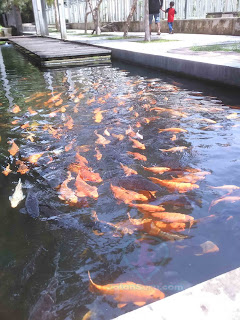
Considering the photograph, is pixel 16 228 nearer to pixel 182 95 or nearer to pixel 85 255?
pixel 85 255

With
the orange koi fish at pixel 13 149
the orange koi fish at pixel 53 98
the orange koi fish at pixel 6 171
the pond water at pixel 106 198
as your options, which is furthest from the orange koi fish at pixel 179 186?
the orange koi fish at pixel 53 98

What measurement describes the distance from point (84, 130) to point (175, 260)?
371cm

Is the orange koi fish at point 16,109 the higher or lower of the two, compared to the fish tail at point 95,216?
higher

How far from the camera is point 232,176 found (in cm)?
416

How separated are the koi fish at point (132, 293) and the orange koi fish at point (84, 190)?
4.85ft

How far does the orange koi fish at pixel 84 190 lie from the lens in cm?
388

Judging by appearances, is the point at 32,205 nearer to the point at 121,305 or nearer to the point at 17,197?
the point at 17,197

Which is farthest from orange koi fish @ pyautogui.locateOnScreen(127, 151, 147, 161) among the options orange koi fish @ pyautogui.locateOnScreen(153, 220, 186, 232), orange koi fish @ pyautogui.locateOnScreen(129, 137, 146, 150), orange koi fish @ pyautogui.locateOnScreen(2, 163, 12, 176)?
orange koi fish @ pyautogui.locateOnScreen(2, 163, 12, 176)

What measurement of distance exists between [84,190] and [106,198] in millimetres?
328

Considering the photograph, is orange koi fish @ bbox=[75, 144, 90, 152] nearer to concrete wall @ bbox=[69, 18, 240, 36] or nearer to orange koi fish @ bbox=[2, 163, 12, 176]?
orange koi fish @ bbox=[2, 163, 12, 176]

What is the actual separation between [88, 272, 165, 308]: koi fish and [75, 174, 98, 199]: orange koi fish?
1477mm

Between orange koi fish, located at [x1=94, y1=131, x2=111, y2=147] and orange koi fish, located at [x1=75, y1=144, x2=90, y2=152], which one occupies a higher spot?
orange koi fish, located at [x1=94, y1=131, x2=111, y2=147]

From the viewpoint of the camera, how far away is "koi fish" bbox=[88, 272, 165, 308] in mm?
2389

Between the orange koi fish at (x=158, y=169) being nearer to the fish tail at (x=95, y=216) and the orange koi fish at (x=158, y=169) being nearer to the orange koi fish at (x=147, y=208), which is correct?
the orange koi fish at (x=147, y=208)
